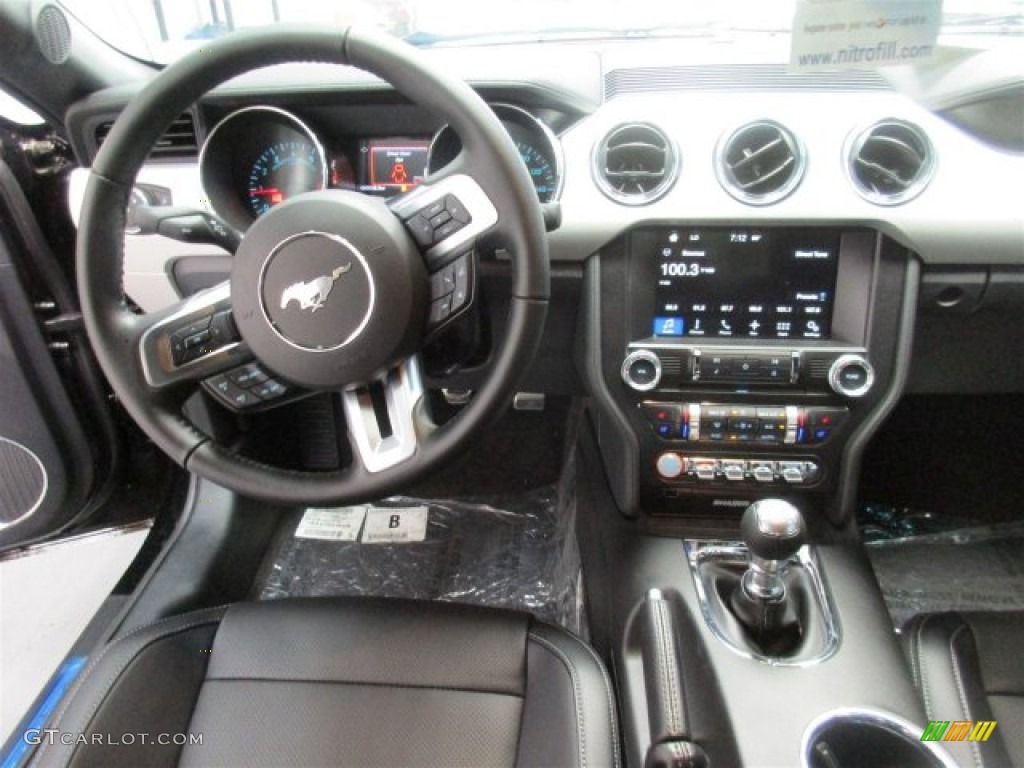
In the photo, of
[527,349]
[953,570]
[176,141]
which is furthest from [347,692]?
[953,570]

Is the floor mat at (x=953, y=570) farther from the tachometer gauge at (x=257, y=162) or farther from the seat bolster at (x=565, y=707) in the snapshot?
the tachometer gauge at (x=257, y=162)

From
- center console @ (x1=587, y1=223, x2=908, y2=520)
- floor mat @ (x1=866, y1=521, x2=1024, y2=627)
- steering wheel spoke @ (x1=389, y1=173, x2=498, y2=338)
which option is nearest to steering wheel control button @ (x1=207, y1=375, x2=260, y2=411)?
steering wheel spoke @ (x1=389, y1=173, x2=498, y2=338)

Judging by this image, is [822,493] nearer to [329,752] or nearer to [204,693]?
[329,752]

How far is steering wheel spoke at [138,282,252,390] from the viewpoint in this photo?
884mm

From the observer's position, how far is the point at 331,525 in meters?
1.80

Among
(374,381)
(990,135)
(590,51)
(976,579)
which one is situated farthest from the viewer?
(976,579)

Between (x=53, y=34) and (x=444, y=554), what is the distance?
1.21 meters

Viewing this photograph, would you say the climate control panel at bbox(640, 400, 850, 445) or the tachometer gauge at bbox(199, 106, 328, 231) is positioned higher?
the tachometer gauge at bbox(199, 106, 328, 231)

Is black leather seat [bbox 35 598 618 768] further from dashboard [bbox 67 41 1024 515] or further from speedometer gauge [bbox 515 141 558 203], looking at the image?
speedometer gauge [bbox 515 141 558 203]

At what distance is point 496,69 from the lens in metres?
1.11

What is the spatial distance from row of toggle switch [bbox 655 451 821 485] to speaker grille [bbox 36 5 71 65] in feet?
3.59

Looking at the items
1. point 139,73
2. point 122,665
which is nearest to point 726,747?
point 122,665

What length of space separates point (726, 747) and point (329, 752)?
478mm

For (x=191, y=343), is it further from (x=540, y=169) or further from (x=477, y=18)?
(x=477, y=18)
